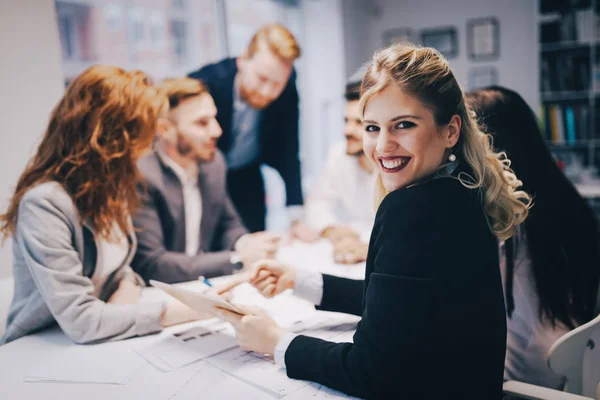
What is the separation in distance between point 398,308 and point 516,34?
4.54m

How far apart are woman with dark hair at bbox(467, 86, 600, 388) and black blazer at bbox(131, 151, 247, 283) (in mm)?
1067

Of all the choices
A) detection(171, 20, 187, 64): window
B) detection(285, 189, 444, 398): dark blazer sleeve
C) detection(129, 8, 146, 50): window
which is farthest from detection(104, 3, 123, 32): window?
detection(285, 189, 444, 398): dark blazer sleeve

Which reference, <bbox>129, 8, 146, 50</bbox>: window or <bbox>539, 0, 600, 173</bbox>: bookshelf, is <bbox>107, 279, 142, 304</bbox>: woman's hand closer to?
<bbox>129, 8, 146, 50</bbox>: window

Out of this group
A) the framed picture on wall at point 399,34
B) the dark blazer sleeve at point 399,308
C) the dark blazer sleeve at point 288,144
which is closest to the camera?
the dark blazer sleeve at point 399,308

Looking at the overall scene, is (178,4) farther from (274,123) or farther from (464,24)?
(464,24)

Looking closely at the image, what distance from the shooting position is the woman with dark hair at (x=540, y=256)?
4.74 ft

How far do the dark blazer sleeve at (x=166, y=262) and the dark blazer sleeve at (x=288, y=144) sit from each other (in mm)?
1254

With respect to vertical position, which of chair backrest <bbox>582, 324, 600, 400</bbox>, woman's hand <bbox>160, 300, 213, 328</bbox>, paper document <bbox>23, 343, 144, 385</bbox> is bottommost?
chair backrest <bbox>582, 324, 600, 400</bbox>

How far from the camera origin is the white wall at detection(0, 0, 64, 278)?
2.07 m

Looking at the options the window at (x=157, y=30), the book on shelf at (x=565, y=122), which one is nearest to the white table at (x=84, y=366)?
the window at (x=157, y=30)

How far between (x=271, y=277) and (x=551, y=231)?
0.82 m

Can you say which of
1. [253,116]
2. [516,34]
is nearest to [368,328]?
[253,116]

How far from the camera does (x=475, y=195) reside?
3.36ft

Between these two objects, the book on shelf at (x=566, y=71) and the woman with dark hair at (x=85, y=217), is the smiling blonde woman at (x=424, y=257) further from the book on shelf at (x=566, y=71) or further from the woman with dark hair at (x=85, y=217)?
the book on shelf at (x=566, y=71)
